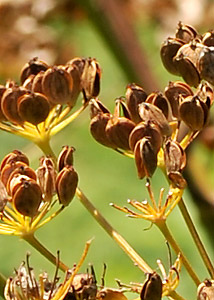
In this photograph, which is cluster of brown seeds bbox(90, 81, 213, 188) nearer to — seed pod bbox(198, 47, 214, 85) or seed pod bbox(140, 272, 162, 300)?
seed pod bbox(198, 47, 214, 85)

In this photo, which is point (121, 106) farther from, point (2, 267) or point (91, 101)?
point (2, 267)

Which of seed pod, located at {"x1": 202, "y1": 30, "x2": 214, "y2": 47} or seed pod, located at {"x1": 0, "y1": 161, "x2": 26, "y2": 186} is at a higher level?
seed pod, located at {"x1": 0, "y1": 161, "x2": 26, "y2": 186}

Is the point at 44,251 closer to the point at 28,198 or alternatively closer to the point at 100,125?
the point at 28,198

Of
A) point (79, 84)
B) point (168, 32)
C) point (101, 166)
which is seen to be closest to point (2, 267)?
point (101, 166)

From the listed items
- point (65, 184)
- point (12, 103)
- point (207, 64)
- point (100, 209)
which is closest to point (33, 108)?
point (12, 103)

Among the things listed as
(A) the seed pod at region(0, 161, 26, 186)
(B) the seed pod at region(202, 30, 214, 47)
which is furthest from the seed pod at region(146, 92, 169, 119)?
(A) the seed pod at region(0, 161, 26, 186)

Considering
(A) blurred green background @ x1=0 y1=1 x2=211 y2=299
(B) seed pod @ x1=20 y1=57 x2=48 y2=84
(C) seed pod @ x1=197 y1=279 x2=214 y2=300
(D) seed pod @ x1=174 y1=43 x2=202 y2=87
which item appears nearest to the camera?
(C) seed pod @ x1=197 y1=279 x2=214 y2=300

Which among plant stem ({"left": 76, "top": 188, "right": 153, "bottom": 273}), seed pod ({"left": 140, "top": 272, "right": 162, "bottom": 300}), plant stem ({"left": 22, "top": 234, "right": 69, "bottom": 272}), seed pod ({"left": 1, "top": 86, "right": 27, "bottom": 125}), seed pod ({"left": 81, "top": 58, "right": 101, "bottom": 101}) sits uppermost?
seed pod ({"left": 1, "top": 86, "right": 27, "bottom": 125})
